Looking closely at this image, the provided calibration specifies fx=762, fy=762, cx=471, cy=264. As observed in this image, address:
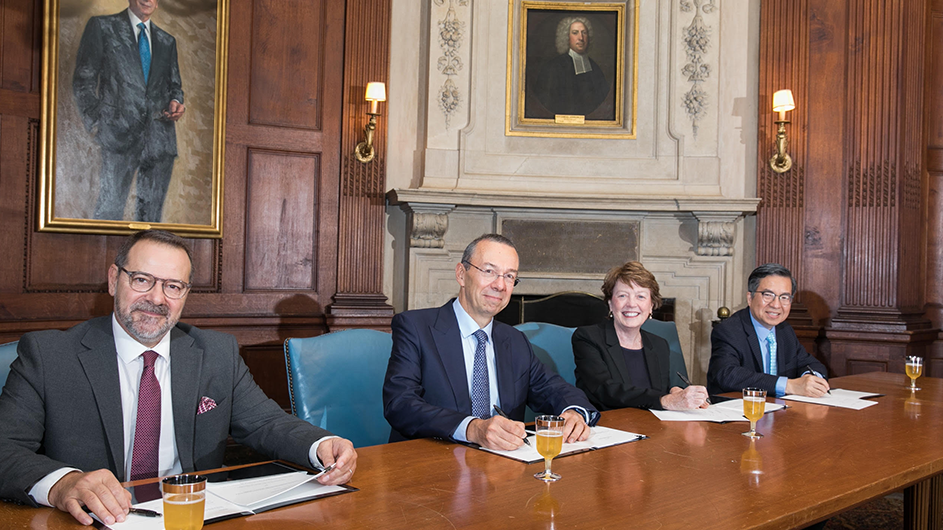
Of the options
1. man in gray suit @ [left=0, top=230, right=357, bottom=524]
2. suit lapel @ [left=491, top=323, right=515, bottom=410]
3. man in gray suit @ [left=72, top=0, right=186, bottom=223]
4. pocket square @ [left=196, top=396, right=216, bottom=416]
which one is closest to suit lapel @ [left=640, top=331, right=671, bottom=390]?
suit lapel @ [left=491, top=323, right=515, bottom=410]

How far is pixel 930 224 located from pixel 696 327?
1.88 metres

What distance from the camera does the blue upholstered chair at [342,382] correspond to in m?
2.52

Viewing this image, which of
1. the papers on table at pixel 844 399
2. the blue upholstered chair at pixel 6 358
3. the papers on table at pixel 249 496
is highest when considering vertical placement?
the blue upholstered chair at pixel 6 358

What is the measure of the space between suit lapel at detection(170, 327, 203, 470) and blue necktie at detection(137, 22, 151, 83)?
321cm

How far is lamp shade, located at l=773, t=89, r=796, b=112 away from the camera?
16.9 feet

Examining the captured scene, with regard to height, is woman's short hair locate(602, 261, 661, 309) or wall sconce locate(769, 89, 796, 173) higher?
wall sconce locate(769, 89, 796, 173)

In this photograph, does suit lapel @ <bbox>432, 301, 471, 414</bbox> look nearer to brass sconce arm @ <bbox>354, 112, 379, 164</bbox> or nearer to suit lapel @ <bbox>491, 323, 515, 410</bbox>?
suit lapel @ <bbox>491, 323, 515, 410</bbox>

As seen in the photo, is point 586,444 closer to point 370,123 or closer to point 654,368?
point 654,368

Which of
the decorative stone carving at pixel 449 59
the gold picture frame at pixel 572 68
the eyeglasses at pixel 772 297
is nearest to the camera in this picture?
the eyeglasses at pixel 772 297

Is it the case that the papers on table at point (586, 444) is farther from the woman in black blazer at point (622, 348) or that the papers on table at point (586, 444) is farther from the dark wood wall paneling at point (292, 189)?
the dark wood wall paneling at point (292, 189)

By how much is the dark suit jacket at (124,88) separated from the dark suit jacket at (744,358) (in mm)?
3466

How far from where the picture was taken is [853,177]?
17.3 ft

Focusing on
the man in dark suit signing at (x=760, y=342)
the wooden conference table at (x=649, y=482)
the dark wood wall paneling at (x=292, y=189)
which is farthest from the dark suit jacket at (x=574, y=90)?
the wooden conference table at (x=649, y=482)

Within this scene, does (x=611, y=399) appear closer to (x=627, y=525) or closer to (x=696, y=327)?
(x=627, y=525)
